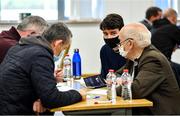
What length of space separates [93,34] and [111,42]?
238 cm

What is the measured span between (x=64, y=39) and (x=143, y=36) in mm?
616

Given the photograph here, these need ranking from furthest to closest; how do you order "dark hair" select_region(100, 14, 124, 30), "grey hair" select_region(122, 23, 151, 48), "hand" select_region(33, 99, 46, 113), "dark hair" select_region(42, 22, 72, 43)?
"dark hair" select_region(100, 14, 124, 30), "grey hair" select_region(122, 23, 151, 48), "dark hair" select_region(42, 22, 72, 43), "hand" select_region(33, 99, 46, 113)

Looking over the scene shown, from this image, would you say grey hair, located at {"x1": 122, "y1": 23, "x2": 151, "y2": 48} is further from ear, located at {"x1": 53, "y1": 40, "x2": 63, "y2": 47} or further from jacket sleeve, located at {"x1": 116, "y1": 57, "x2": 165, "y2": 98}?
ear, located at {"x1": 53, "y1": 40, "x2": 63, "y2": 47}

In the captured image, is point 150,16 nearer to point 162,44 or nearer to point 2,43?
point 162,44

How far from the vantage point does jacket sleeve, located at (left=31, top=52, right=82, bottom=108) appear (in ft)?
7.47

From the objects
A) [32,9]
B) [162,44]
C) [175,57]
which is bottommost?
[175,57]

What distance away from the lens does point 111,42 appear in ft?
11.4

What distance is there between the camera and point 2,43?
123 inches

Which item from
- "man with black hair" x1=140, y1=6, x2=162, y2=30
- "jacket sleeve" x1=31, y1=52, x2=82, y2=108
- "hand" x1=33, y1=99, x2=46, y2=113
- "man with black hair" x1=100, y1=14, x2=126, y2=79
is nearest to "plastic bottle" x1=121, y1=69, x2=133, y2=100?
"jacket sleeve" x1=31, y1=52, x2=82, y2=108

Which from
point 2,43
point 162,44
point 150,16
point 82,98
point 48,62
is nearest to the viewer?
point 48,62

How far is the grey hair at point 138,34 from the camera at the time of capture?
9.03 ft

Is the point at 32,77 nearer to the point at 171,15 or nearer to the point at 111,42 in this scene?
the point at 111,42

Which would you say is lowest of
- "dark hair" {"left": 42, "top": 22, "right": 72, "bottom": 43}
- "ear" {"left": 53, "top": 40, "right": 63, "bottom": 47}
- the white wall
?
the white wall

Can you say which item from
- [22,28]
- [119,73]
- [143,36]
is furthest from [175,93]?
[22,28]
